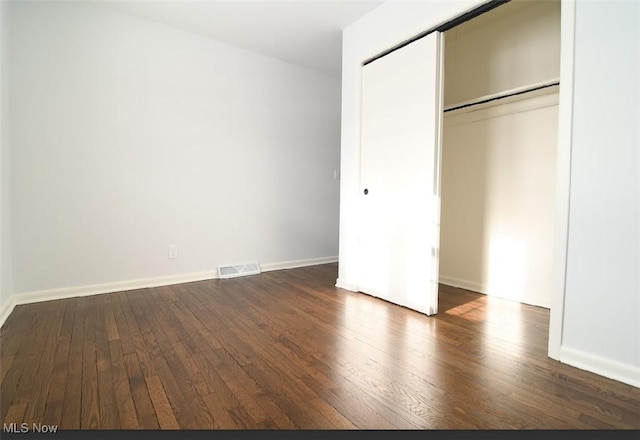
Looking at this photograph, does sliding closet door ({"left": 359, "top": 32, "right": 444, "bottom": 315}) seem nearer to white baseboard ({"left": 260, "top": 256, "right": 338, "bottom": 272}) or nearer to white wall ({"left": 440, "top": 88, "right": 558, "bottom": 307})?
white wall ({"left": 440, "top": 88, "right": 558, "bottom": 307})

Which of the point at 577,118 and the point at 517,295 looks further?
the point at 517,295

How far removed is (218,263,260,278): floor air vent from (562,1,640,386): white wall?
111 inches

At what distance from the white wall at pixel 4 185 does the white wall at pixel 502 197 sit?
3.58 metres

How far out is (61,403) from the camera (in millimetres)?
1295

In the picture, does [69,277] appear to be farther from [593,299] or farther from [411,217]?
[593,299]

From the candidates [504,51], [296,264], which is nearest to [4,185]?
[296,264]

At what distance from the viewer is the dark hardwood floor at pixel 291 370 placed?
4.03 feet

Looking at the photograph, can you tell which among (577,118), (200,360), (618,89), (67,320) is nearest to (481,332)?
(577,118)

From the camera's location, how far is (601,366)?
5.09 feet

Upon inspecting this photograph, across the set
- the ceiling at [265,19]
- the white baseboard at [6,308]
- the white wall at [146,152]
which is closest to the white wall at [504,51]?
the ceiling at [265,19]

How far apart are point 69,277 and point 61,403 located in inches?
68.9

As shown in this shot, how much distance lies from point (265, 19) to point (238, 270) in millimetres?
2476

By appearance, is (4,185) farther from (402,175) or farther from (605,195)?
(605,195)

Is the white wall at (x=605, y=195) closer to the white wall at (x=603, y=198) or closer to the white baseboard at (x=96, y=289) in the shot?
the white wall at (x=603, y=198)
